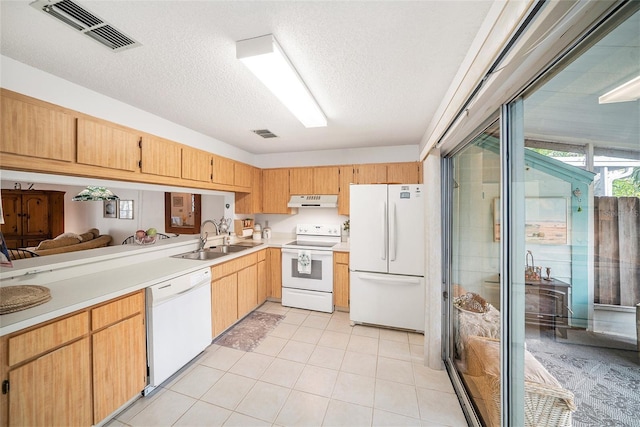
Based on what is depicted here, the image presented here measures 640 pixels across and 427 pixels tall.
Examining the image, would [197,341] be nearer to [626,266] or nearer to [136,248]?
[136,248]

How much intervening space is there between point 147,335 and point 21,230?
134 centimetres

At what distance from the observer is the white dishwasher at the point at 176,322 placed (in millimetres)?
1817

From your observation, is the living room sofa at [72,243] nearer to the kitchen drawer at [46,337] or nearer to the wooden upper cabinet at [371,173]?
the kitchen drawer at [46,337]

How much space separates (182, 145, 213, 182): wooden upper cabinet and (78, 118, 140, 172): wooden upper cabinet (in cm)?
51

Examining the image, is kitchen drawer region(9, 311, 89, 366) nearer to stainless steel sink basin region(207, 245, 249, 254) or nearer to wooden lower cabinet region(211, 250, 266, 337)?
wooden lower cabinet region(211, 250, 266, 337)

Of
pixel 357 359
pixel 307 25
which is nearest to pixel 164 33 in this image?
pixel 307 25

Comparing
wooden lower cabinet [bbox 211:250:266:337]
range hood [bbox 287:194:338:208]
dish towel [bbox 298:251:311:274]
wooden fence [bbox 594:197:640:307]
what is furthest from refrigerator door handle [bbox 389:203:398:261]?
wooden fence [bbox 594:197:640:307]

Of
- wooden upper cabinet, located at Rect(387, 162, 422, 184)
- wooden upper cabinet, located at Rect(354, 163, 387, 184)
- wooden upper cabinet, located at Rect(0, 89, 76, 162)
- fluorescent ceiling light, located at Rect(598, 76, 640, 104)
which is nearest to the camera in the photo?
fluorescent ceiling light, located at Rect(598, 76, 640, 104)

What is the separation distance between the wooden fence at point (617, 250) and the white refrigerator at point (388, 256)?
6.99ft

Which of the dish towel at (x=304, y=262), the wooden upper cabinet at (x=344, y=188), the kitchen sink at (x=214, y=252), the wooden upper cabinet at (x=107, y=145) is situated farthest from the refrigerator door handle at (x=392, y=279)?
the wooden upper cabinet at (x=107, y=145)

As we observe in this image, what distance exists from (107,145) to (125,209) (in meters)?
0.87

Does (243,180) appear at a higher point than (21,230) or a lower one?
higher

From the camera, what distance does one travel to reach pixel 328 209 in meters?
4.00

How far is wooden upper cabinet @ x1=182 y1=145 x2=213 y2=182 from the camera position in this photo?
8.63ft
